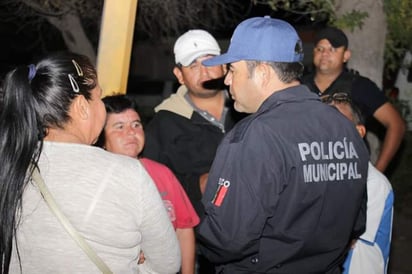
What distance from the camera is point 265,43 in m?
2.49

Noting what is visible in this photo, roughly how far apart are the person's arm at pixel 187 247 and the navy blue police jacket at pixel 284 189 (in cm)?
79

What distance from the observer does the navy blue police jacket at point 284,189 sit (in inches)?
90.8

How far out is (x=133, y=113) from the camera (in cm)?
342

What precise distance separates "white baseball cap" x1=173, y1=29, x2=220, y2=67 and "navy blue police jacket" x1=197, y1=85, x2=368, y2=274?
1569 mm

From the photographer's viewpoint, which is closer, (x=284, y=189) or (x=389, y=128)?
(x=284, y=189)

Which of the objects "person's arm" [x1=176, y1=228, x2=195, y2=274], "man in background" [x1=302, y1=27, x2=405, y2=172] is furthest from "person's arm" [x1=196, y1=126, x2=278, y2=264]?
"man in background" [x1=302, y1=27, x2=405, y2=172]

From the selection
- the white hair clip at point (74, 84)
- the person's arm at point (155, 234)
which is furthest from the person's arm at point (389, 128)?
the white hair clip at point (74, 84)

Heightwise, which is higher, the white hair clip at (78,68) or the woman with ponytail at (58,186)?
the white hair clip at (78,68)

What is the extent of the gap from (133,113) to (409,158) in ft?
24.2

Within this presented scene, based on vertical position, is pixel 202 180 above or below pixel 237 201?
below

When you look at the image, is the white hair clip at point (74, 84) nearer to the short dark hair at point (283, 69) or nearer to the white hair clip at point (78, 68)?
the white hair clip at point (78, 68)

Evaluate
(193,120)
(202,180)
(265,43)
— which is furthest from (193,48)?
(265,43)

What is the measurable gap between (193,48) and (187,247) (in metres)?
1.37

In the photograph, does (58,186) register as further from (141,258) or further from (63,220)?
(141,258)
